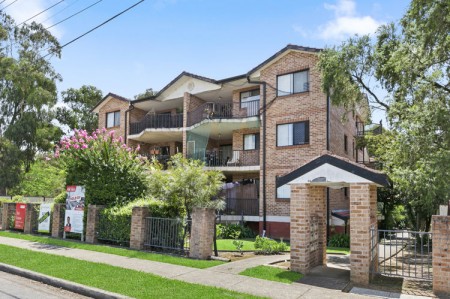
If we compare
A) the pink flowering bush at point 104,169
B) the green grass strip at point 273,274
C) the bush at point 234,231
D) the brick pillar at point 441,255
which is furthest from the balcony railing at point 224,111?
the brick pillar at point 441,255

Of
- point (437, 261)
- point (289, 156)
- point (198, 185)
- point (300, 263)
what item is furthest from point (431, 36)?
point (289, 156)

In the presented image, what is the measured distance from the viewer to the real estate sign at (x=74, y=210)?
1523cm

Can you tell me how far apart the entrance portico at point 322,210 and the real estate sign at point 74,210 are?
361 inches

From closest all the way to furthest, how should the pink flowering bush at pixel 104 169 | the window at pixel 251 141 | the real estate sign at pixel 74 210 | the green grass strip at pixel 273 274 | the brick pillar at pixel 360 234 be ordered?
the brick pillar at pixel 360 234, the green grass strip at pixel 273 274, the pink flowering bush at pixel 104 169, the real estate sign at pixel 74 210, the window at pixel 251 141

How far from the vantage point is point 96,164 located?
14977 mm

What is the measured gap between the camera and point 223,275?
30.3 ft

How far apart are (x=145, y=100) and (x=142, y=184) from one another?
554 inches

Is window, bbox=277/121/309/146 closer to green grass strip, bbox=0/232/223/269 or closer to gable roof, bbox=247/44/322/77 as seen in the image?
gable roof, bbox=247/44/322/77

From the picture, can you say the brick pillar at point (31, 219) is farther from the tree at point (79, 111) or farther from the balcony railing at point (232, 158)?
the tree at point (79, 111)

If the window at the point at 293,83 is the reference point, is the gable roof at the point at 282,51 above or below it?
above

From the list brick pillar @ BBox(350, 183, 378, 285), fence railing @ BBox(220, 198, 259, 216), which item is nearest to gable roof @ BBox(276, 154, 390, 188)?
brick pillar @ BBox(350, 183, 378, 285)

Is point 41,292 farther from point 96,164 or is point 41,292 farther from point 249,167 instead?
point 249,167

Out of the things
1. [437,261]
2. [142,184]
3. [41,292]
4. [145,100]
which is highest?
[145,100]

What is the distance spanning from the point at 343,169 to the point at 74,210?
11041 millimetres
